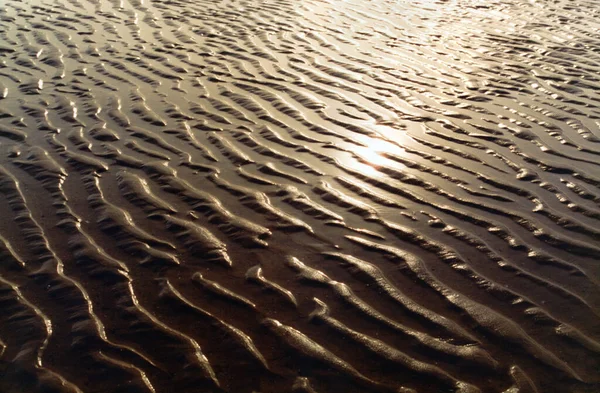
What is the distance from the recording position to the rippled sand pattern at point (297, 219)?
3.02 meters

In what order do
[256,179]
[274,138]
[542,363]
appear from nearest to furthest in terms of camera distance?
[542,363] < [256,179] < [274,138]

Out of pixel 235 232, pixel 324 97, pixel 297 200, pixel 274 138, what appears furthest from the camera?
pixel 324 97

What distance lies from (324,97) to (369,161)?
157 centimetres

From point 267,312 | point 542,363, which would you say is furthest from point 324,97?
point 542,363

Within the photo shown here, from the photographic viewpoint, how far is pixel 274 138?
5344mm

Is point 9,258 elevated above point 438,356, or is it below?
below

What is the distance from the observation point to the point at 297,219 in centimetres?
418

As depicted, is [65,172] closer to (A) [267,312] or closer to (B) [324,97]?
(A) [267,312]

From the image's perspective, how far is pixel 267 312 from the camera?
332cm

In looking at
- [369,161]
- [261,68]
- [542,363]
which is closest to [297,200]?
[369,161]

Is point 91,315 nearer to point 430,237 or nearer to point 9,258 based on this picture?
point 9,258

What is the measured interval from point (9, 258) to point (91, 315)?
0.84 metres

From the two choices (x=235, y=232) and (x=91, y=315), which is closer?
(x=91, y=315)

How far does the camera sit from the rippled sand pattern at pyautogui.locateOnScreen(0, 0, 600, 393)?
3018mm
